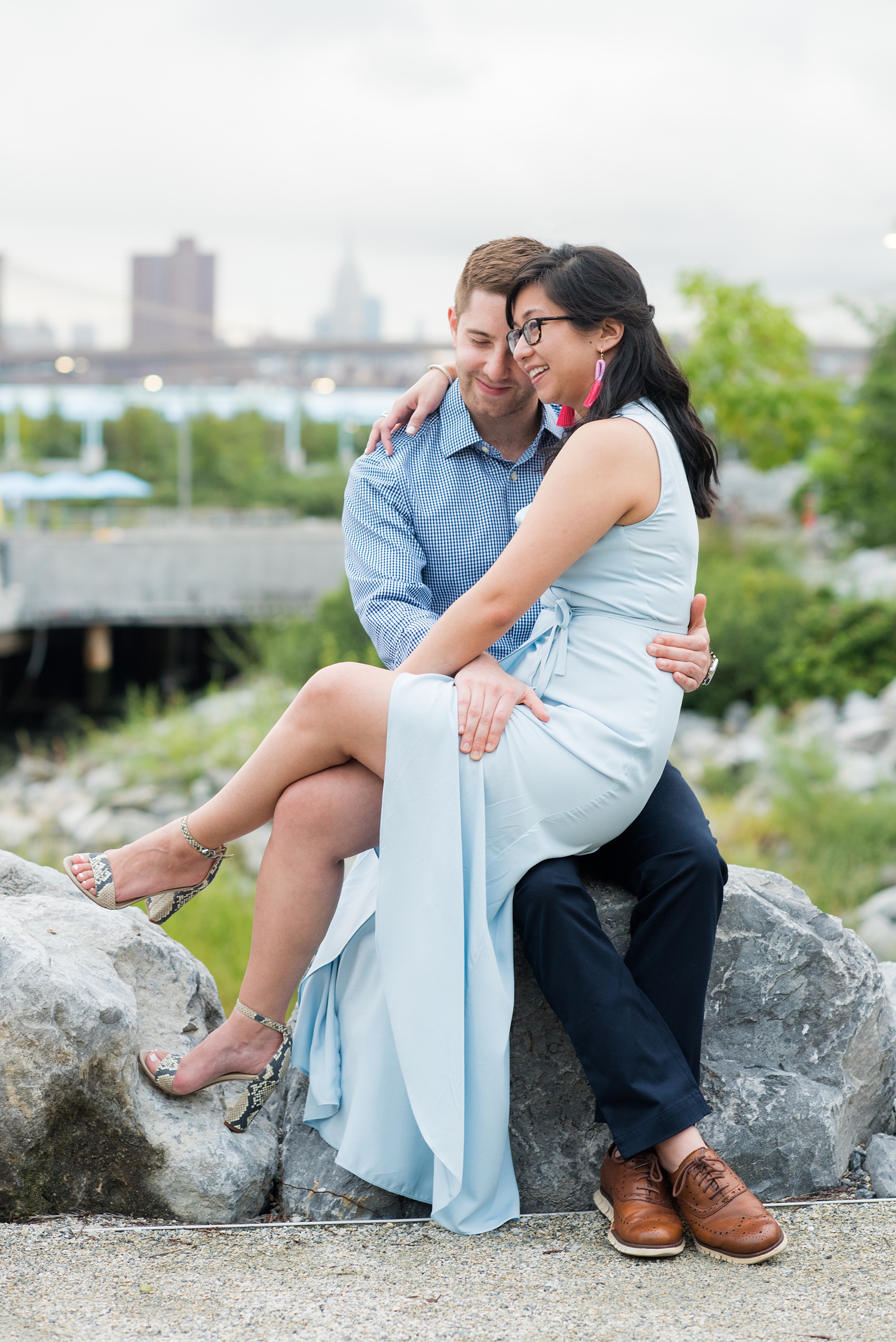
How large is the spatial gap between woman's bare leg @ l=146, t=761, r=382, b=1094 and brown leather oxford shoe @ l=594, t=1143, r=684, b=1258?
71 cm

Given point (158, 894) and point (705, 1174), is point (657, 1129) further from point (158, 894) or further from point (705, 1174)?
point (158, 894)

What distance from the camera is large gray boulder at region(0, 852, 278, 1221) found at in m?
2.24

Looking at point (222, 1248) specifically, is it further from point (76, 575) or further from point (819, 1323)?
point (76, 575)

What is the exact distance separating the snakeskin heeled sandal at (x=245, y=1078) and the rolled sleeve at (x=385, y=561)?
853 mm

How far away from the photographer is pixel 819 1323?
1.96m

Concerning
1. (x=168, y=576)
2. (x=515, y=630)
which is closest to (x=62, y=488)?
(x=168, y=576)

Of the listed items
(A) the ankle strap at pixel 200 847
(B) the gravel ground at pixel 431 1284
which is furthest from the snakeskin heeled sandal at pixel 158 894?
(B) the gravel ground at pixel 431 1284

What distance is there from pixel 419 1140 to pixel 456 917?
0.50 metres

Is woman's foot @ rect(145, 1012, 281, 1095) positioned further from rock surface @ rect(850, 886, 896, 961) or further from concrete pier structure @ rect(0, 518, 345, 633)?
concrete pier structure @ rect(0, 518, 345, 633)

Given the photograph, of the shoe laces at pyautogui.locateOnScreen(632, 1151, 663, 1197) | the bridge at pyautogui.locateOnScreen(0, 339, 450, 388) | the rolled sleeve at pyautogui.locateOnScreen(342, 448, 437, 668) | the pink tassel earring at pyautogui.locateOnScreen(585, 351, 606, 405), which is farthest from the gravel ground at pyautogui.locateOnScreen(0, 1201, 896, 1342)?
the bridge at pyautogui.locateOnScreen(0, 339, 450, 388)

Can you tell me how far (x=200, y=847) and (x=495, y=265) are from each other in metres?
1.47

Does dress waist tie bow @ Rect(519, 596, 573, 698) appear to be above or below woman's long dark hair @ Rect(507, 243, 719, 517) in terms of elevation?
below

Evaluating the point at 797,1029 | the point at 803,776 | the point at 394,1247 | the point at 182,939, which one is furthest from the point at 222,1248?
the point at 803,776

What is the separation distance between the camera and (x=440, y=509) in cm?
304
